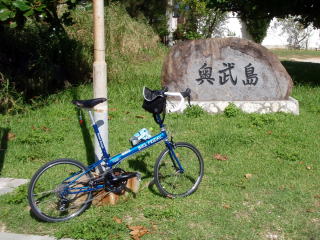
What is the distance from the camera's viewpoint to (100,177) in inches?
179

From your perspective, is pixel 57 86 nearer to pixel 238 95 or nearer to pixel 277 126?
pixel 238 95

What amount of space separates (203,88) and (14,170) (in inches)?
157

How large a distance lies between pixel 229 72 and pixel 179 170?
12.8 ft

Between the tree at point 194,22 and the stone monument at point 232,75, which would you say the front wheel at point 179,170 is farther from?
the tree at point 194,22

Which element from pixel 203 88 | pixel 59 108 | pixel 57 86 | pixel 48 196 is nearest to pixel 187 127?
pixel 203 88

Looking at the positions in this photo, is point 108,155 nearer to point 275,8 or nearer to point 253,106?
point 253,106

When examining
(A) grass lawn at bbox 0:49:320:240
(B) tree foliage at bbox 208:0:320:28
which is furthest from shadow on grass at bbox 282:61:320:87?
(A) grass lawn at bbox 0:49:320:240

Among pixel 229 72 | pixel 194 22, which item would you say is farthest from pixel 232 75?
pixel 194 22

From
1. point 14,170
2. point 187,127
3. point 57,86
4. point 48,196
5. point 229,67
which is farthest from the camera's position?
point 57,86

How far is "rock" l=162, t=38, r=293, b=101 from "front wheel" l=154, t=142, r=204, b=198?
11.2 ft

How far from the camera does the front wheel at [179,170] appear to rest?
491 cm

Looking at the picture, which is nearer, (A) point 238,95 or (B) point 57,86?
(A) point 238,95

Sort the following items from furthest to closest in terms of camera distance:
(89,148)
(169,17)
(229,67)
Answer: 1. (169,17)
2. (229,67)
3. (89,148)

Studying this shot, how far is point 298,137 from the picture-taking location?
6953mm
